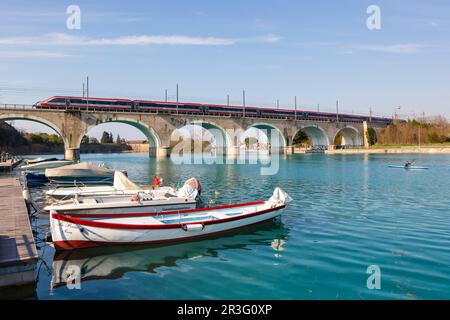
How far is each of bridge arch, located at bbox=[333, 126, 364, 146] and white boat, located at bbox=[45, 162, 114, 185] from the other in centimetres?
7916

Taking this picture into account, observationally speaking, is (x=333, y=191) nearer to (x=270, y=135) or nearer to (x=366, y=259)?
(x=366, y=259)

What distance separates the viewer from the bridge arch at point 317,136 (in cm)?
9134

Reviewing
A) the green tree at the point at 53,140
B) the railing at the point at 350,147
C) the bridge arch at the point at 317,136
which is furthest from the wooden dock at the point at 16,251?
the green tree at the point at 53,140

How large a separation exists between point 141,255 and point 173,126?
187 feet

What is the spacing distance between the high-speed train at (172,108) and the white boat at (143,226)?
49.8m

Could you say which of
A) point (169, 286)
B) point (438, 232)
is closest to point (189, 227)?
point (169, 286)

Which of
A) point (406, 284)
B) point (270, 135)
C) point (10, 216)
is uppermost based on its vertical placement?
point (270, 135)

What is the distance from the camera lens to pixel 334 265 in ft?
31.7

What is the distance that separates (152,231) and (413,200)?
1460 centimetres

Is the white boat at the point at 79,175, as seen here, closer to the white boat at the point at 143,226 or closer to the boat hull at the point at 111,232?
the white boat at the point at 143,226

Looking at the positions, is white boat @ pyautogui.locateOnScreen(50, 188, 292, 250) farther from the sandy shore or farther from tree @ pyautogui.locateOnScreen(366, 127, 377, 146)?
tree @ pyautogui.locateOnScreen(366, 127, 377, 146)

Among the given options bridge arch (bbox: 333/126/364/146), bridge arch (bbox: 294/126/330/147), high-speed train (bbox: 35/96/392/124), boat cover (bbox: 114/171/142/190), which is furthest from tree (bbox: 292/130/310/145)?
boat cover (bbox: 114/171/142/190)

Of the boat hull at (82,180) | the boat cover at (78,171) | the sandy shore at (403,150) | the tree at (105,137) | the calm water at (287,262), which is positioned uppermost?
the tree at (105,137)

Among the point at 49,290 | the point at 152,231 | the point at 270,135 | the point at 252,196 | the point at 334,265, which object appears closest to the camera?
the point at 49,290
